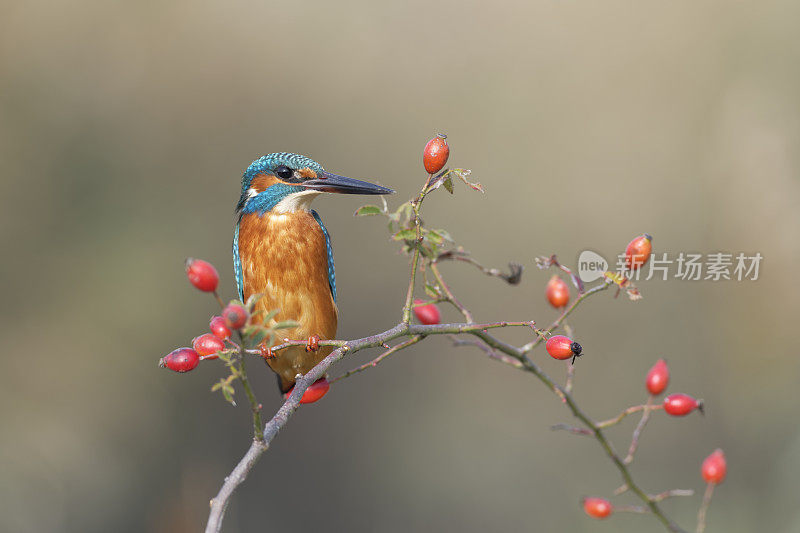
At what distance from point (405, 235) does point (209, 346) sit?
0.42m

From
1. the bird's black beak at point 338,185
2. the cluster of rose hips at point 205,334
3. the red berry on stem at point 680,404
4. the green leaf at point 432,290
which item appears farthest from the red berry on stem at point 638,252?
the cluster of rose hips at point 205,334

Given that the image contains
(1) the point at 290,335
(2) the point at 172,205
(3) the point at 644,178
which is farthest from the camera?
(3) the point at 644,178

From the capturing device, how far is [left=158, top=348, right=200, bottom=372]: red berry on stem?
1.41 meters

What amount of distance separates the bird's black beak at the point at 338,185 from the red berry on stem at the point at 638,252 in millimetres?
649

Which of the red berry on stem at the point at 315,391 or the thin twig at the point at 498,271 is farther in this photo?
the red berry on stem at the point at 315,391

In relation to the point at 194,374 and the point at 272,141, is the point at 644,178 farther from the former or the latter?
the point at 194,374

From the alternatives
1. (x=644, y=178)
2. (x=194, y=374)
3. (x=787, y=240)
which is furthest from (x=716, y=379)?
(x=194, y=374)

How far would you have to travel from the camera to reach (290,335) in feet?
7.64

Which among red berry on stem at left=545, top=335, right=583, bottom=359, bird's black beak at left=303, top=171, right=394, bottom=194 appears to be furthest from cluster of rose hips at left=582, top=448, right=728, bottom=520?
bird's black beak at left=303, top=171, right=394, bottom=194

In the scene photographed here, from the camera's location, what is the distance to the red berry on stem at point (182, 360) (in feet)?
4.62

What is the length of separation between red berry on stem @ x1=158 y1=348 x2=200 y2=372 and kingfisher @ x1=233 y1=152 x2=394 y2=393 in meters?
0.78

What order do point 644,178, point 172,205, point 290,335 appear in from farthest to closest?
point 644,178
point 172,205
point 290,335

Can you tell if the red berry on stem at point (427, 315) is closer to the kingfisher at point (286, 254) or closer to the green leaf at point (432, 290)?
the green leaf at point (432, 290)

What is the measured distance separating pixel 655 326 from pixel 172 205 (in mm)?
3525
